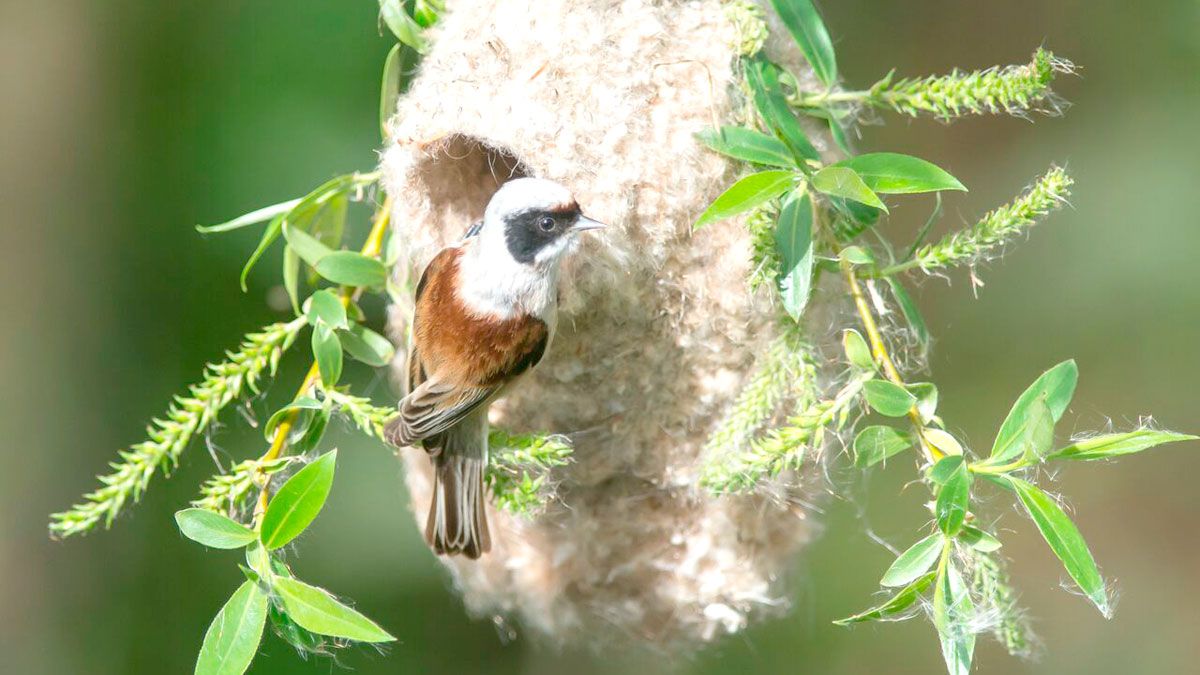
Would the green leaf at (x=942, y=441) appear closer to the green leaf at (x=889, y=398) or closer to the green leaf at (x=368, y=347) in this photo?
the green leaf at (x=889, y=398)

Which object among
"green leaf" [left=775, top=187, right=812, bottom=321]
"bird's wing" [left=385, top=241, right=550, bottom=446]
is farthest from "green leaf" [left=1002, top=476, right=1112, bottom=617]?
"bird's wing" [left=385, top=241, right=550, bottom=446]

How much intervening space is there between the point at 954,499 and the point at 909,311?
0.39 m

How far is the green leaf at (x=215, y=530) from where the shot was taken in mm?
1139

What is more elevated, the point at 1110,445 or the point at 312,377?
the point at 312,377

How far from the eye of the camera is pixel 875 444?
119 cm

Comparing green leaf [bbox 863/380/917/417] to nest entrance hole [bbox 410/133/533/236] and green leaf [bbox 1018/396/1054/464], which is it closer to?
green leaf [bbox 1018/396/1054/464]

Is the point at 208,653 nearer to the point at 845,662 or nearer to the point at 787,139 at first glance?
the point at 787,139

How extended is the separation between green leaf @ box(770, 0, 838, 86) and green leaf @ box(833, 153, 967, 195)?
26cm

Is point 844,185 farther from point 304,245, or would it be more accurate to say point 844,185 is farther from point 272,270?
point 272,270

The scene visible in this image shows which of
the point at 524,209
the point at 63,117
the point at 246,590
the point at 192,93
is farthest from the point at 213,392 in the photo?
the point at 63,117

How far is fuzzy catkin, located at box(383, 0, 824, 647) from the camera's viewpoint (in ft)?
4.96

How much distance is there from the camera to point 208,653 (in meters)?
1.11

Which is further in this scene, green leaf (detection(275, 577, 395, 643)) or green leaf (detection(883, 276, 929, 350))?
green leaf (detection(883, 276, 929, 350))

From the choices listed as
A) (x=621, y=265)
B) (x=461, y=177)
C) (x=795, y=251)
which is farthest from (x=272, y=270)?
(x=795, y=251)
